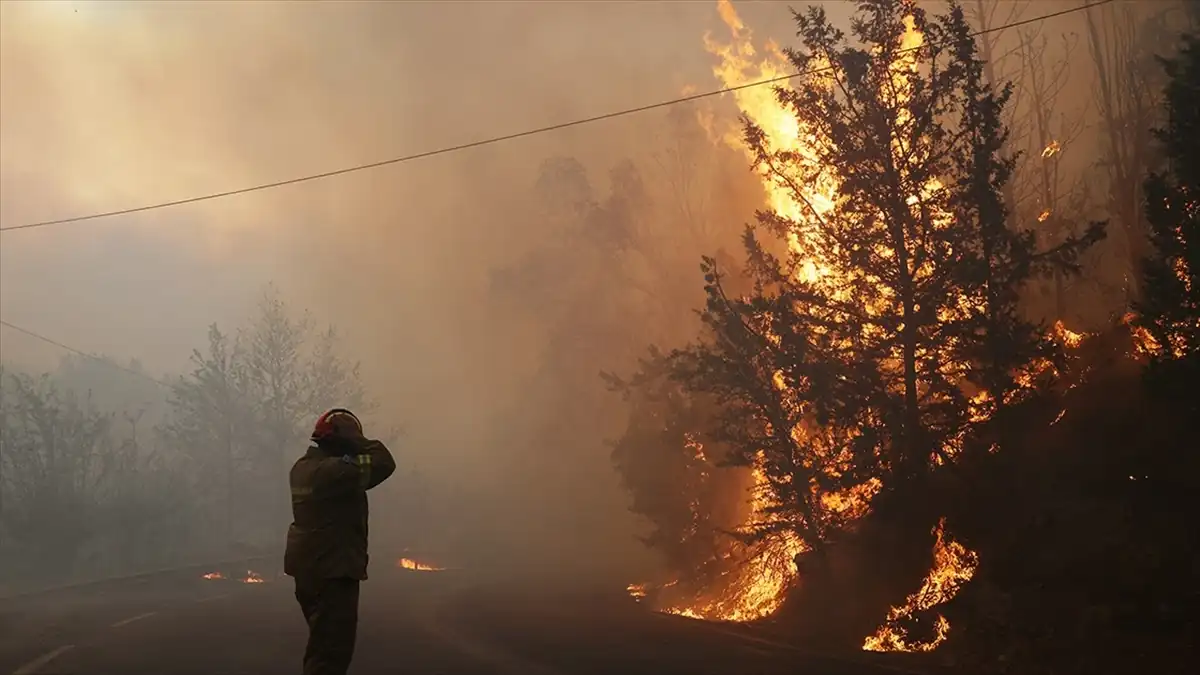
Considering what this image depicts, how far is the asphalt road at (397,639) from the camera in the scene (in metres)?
10.6

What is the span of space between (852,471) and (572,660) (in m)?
6.89

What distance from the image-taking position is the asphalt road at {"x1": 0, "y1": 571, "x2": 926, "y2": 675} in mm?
10570

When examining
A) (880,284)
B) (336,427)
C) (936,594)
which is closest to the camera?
(336,427)

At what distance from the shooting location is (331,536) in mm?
6406

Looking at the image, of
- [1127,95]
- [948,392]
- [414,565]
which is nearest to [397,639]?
[948,392]

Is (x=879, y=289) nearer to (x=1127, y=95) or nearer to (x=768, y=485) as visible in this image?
(x=768, y=485)

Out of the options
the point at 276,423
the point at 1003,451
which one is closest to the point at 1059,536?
the point at 1003,451

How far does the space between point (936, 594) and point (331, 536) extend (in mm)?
11254

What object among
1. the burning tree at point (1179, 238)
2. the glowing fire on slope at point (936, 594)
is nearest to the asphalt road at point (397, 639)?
the glowing fire on slope at point (936, 594)

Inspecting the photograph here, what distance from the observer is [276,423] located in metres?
52.3

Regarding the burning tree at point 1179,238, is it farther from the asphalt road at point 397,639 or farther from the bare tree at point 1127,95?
the bare tree at point 1127,95

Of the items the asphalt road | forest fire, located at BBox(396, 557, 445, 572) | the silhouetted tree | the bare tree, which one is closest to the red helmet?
the asphalt road

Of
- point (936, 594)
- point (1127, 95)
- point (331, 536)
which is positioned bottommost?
point (936, 594)

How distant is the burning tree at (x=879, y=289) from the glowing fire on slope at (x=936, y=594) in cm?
130
